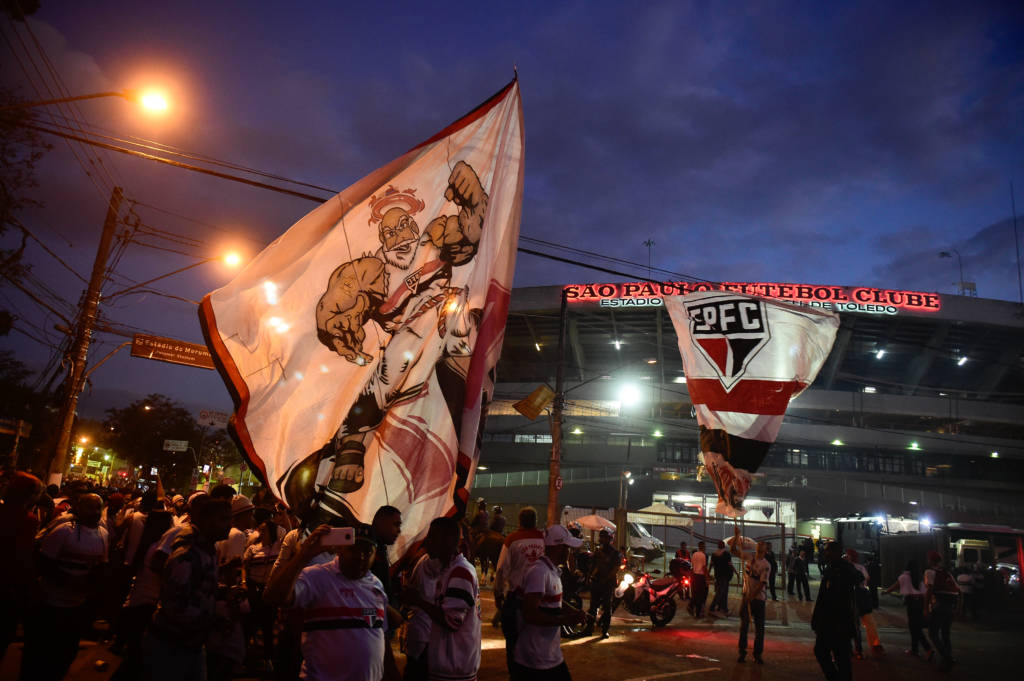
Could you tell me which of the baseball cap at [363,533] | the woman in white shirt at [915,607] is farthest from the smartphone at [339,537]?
the woman in white shirt at [915,607]

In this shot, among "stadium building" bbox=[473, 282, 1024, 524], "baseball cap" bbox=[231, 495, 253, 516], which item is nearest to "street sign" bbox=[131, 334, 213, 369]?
"baseball cap" bbox=[231, 495, 253, 516]

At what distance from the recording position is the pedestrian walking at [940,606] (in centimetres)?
1075

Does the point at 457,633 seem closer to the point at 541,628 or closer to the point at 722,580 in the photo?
the point at 541,628

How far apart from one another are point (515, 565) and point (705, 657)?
18.7ft

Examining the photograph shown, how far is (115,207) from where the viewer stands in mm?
16641

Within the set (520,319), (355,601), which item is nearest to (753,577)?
(355,601)

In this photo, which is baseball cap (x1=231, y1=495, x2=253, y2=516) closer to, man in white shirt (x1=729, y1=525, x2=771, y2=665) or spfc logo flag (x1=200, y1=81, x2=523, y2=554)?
spfc logo flag (x1=200, y1=81, x2=523, y2=554)

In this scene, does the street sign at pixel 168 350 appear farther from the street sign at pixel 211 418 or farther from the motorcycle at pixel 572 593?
the motorcycle at pixel 572 593

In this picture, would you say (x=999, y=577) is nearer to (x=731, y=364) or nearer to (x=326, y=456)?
(x=731, y=364)

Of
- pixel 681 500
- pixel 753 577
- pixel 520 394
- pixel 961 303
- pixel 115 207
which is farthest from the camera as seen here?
pixel 520 394

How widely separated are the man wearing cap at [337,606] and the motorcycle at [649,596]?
11341mm

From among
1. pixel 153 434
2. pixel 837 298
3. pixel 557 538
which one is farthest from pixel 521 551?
pixel 153 434

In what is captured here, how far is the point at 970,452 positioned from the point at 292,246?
55.7 m

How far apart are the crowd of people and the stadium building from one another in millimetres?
34987
